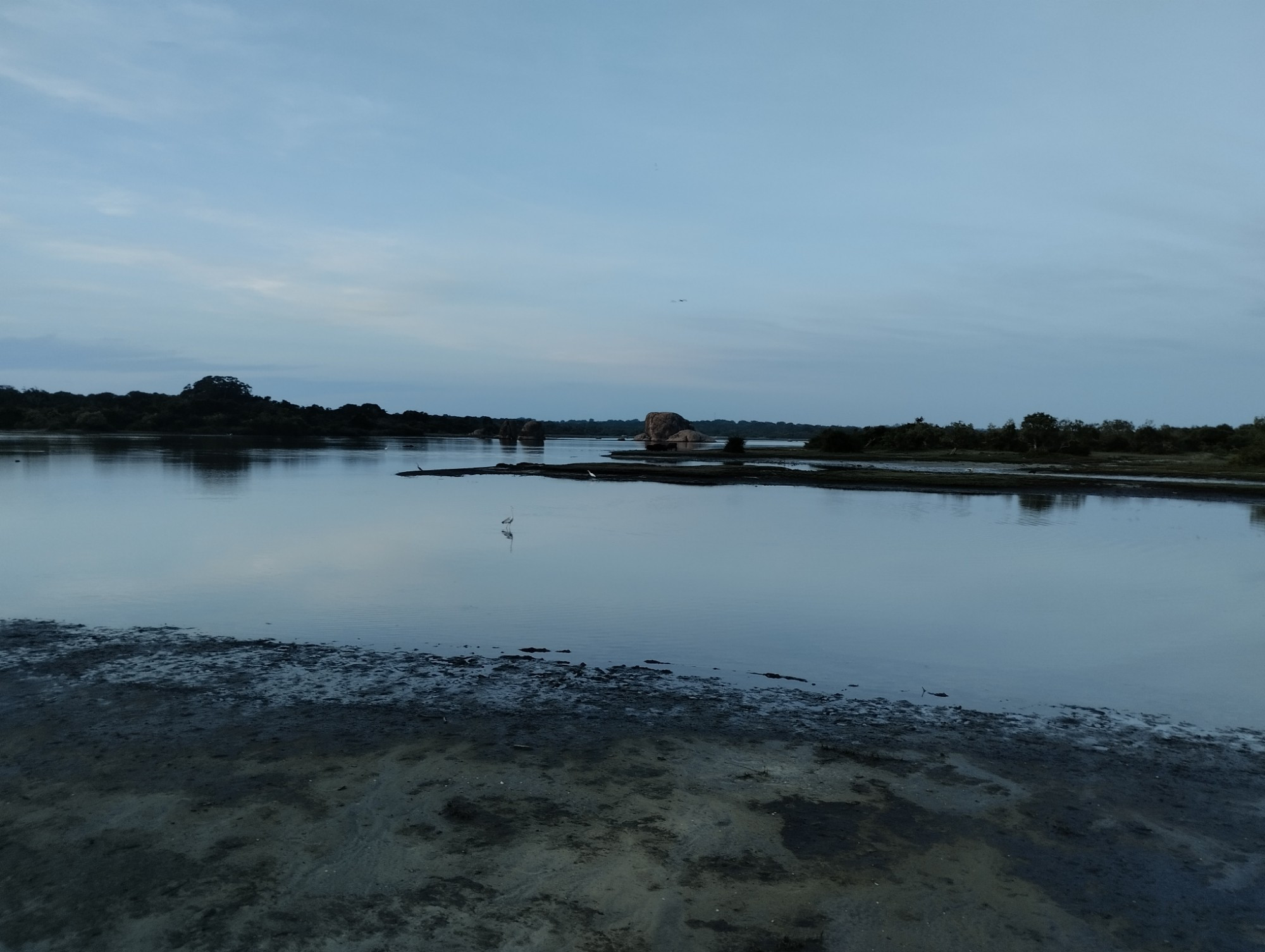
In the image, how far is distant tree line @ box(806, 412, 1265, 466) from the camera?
85438mm

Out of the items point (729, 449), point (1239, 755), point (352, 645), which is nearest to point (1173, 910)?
point (1239, 755)

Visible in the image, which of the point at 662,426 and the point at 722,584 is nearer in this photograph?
the point at 722,584

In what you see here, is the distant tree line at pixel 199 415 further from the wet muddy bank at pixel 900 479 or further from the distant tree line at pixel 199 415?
the wet muddy bank at pixel 900 479

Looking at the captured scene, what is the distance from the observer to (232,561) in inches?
784

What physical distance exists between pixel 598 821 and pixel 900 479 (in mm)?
46242

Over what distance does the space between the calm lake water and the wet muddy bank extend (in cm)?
741

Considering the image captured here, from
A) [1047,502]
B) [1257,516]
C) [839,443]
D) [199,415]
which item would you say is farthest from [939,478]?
[199,415]

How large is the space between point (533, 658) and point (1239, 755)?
A: 8281mm

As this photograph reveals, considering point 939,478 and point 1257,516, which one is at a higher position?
point 939,478

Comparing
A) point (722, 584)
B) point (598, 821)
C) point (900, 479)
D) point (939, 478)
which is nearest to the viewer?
point (598, 821)

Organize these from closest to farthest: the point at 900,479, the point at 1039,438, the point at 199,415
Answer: the point at 900,479 < the point at 1039,438 < the point at 199,415

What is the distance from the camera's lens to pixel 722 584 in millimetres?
18438

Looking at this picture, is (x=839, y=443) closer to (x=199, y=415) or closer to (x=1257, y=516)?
(x=1257, y=516)

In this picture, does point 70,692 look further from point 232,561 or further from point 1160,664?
point 1160,664
